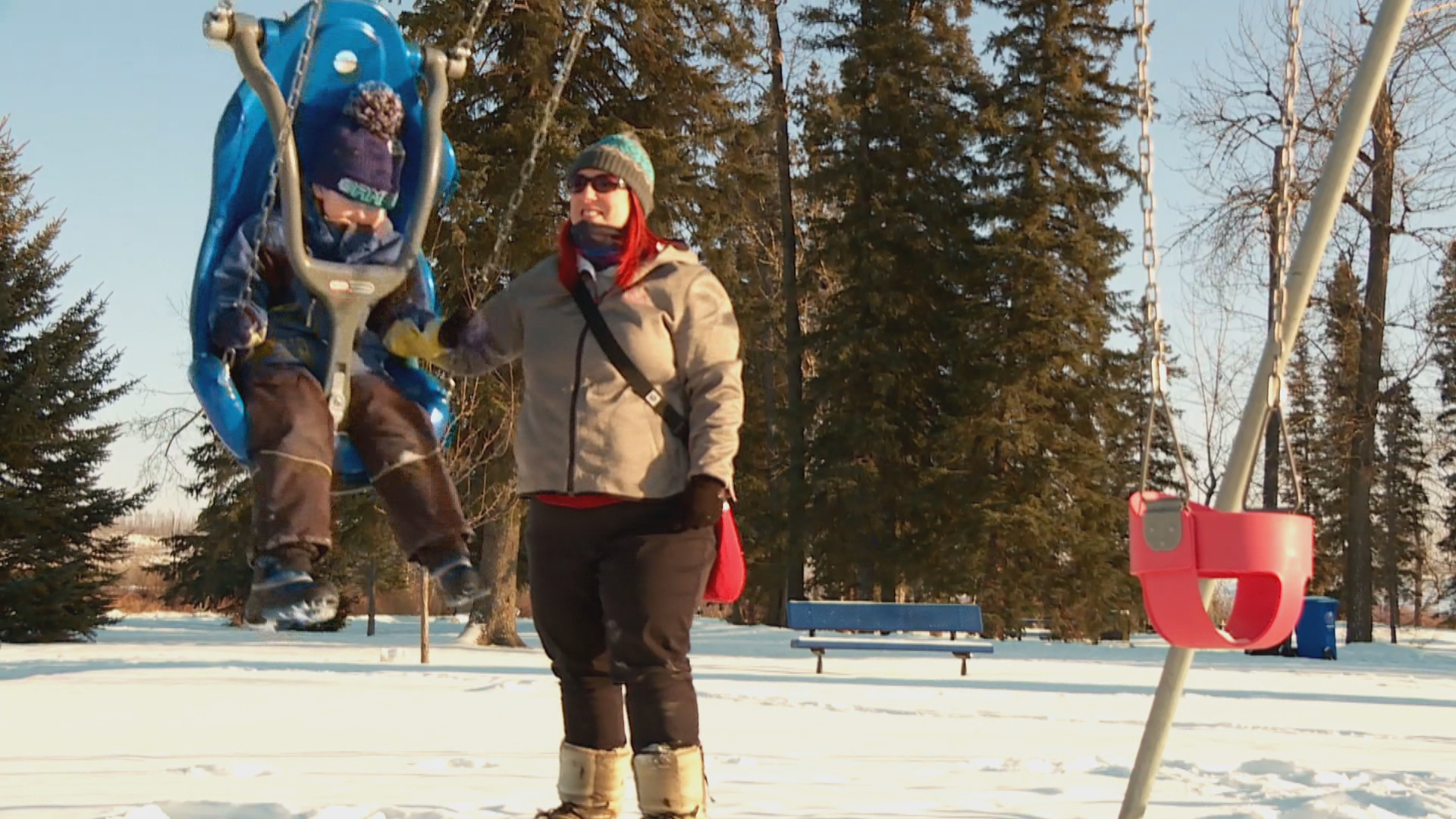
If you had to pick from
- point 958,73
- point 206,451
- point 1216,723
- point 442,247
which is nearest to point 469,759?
point 1216,723

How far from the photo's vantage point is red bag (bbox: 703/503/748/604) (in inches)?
151

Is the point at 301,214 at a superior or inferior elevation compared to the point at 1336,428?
inferior

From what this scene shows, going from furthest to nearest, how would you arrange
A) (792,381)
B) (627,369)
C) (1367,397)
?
1. (792,381)
2. (1367,397)
3. (627,369)

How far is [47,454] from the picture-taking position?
2030cm

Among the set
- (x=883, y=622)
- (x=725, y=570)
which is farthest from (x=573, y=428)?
(x=883, y=622)

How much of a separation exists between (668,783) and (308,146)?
1.79 meters

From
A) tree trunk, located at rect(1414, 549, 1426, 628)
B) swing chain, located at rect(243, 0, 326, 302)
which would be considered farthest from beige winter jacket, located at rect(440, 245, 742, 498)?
tree trunk, located at rect(1414, 549, 1426, 628)

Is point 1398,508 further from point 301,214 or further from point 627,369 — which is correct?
point 301,214

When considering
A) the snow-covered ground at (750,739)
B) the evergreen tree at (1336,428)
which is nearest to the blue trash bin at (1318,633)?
the evergreen tree at (1336,428)

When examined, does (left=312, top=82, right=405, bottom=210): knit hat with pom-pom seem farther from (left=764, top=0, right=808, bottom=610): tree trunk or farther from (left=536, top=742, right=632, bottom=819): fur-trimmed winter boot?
(left=764, top=0, right=808, bottom=610): tree trunk

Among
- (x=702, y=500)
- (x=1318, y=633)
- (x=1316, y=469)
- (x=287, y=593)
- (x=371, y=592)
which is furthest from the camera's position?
(x=1316, y=469)

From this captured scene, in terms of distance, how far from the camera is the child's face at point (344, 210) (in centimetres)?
286

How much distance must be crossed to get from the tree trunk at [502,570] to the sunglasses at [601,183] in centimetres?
1215

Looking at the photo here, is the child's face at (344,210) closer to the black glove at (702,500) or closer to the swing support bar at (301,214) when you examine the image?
the swing support bar at (301,214)
